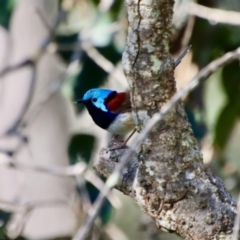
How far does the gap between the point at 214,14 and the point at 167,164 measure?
1.67 m

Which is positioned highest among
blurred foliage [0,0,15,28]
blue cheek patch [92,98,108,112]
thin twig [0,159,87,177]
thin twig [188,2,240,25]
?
blurred foliage [0,0,15,28]

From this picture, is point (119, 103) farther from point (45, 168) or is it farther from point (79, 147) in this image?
point (79, 147)

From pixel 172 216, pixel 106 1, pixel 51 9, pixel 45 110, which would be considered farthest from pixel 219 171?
pixel 172 216

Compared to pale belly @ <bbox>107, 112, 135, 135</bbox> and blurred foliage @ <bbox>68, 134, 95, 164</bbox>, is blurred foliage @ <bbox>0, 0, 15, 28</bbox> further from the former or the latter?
pale belly @ <bbox>107, 112, 135, 135</bbox>

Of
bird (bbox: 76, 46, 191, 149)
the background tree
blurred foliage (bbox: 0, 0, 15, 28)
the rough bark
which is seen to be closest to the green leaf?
the background tree

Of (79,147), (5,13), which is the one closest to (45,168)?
(79,147)

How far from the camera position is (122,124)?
2.88 metres

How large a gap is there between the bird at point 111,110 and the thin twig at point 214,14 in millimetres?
673

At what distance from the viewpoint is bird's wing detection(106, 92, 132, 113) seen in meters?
2.95

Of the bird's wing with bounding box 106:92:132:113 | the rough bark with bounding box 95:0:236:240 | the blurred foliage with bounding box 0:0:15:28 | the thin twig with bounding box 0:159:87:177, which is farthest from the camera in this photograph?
the blurred foliage with bounding box 0:0:15:28

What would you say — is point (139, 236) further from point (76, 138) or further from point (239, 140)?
point (76, 138)

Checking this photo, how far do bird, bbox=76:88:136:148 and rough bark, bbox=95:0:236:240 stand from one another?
0.91 metres

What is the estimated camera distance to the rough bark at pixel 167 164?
175 centimetres

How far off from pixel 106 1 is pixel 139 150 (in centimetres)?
218
